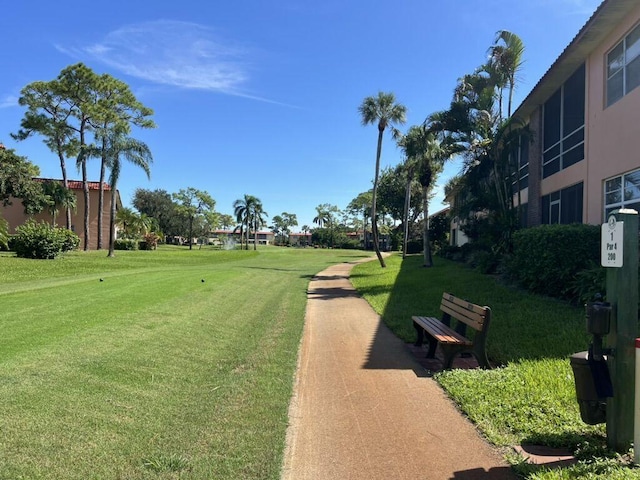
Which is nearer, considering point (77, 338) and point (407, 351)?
point (77, 338)

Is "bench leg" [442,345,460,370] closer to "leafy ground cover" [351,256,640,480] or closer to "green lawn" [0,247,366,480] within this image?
"leafy ground cover" [351,256,640,480]

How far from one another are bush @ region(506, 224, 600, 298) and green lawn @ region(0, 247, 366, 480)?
5.85 metres

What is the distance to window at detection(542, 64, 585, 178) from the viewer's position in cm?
1319

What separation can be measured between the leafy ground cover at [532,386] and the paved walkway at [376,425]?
9.9 inches

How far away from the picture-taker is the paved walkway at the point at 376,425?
3.49 metres

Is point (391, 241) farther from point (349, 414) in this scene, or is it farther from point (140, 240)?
point (349, 414)

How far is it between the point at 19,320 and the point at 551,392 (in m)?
8.33

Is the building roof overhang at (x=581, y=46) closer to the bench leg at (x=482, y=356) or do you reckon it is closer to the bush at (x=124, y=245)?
the bench leg at (x=482, y=356)

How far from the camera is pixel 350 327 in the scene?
9.43m

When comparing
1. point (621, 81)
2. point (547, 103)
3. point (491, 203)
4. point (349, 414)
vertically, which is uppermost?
point (547, 103)

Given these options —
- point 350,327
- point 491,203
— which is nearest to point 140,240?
point 491,203

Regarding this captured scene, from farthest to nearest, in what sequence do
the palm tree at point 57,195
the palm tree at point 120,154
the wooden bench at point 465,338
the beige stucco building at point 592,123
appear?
the palm tree at point 57,195 → the palm tree at point 120,154 → the beige stucco building at point 592,123 → the wooden bench at point 465,338

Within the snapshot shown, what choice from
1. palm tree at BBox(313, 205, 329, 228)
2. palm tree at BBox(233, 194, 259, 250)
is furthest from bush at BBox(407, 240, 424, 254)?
palm tree at BBox(313, 205, 329, 228)

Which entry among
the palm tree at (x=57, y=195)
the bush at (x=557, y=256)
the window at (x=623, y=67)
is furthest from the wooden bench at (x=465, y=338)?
the palm tree at (x=57, y=195)
